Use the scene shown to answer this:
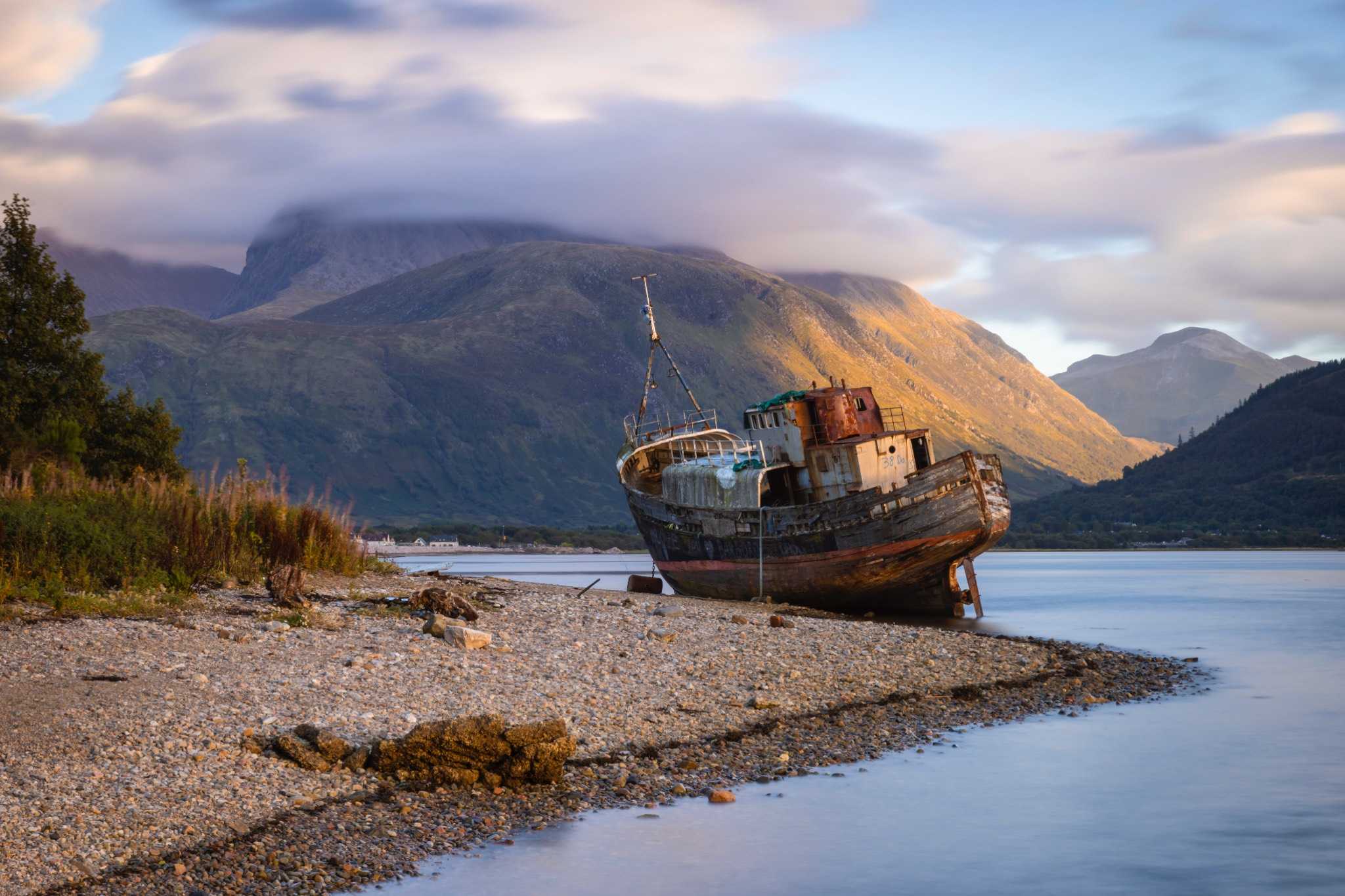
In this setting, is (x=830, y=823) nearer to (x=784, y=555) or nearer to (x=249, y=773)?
(x=249, y=773)

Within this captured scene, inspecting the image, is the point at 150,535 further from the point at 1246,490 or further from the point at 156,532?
the point at 1246,490

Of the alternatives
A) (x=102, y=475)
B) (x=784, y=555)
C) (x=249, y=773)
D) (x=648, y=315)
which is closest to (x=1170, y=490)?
(x=648, y=315)

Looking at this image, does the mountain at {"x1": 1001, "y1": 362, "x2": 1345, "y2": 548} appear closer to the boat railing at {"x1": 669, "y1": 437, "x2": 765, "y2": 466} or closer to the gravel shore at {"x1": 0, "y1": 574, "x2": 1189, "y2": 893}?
the boat railing at {"x1": 669, "y1": 437, "x2": 765, "y2": 466}

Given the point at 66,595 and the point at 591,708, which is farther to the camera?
the point at 66,595

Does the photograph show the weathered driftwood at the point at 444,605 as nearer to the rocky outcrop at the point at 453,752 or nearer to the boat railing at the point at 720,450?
the rocky outcrop at the point at 453,752

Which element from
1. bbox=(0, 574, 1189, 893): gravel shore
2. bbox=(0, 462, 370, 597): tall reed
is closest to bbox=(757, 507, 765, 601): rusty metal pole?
bbox=(0, 574, 1189, 893): gravel shore

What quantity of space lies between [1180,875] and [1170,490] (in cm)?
18471

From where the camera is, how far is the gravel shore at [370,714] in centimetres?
1036

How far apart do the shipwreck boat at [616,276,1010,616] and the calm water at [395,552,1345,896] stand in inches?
538

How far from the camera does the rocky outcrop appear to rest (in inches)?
499

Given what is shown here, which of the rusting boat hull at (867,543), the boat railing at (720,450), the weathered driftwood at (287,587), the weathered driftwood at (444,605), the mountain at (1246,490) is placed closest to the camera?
the weathered driftwood at (287,587)

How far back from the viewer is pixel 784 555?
41812mm

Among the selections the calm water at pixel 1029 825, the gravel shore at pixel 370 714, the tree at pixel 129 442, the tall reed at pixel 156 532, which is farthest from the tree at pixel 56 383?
the calm water at pixel 1029 825

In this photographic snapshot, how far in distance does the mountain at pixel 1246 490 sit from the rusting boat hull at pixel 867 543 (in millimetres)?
132173
